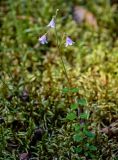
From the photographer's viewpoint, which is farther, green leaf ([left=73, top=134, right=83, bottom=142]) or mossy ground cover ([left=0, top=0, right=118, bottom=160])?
mossy ground cover ([left=0, top=0, right=118, bottom=160])

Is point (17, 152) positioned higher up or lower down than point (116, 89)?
lower down

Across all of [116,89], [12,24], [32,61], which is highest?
[12,24]

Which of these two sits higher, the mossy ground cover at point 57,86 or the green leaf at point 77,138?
the mossy ground cover at point 57,86

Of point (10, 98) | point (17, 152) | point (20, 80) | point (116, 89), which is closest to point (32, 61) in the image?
point (20, 80)

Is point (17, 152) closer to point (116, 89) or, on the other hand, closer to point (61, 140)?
point (61, 140)

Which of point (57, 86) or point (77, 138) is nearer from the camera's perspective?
point (77, 138)

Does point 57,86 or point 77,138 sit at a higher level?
point 57,86

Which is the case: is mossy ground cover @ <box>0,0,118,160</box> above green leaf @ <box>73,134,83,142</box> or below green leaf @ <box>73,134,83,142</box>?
above

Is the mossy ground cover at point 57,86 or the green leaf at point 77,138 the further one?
the mossy ground cover at point 57,86
